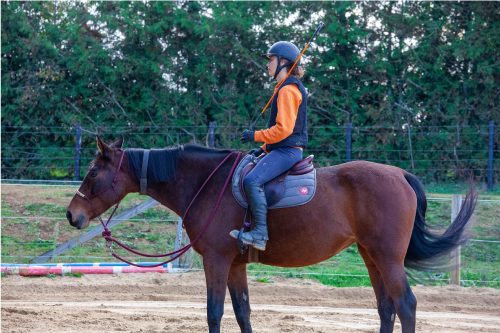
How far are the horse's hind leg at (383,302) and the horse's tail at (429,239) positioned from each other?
0.34m

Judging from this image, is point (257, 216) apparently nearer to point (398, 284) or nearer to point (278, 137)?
point (278, 137)

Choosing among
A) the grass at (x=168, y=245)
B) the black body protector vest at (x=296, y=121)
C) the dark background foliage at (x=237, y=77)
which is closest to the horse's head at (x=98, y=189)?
the black body protector vest at (x=296, y=121)

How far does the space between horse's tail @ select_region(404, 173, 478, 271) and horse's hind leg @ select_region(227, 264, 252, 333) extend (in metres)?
1.69

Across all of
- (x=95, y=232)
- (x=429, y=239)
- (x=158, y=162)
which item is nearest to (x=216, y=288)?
(x=158, y=162)

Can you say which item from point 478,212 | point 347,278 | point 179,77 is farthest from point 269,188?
point 179,77

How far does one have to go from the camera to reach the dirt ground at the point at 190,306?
5230 millimetres

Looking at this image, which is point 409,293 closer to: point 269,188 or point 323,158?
point 269,188

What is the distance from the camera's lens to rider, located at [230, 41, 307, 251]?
160 inches

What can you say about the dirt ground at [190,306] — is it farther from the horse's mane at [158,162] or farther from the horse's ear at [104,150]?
the horse's ear at [104,150]

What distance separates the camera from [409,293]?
4.12 meters

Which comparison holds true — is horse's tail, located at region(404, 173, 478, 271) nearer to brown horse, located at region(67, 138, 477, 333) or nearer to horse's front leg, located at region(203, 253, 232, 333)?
brown horse, located at region(67, 138, 477, 333)

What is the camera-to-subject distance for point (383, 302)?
4.55m

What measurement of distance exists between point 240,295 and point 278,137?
1.63 m

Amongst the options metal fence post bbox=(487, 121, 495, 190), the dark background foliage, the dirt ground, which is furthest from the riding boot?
metal fence post bbox=(487, 121, 495, 190)
